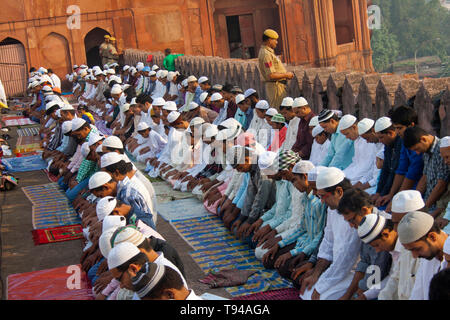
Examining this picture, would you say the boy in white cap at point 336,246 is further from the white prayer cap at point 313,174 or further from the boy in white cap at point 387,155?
the boy in white cap at point 387,155

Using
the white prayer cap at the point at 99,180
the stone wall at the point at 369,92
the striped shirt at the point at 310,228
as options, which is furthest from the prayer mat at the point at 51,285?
the stone wall at the point at 369,92

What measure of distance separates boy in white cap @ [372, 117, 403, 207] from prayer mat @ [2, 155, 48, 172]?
22.8 ft

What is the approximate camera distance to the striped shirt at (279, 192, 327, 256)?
5.45 m

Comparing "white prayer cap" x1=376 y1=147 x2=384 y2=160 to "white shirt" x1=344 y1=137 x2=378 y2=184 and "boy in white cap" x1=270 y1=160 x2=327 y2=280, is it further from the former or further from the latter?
"boy in white cap" x1=270 y1=160 x2=327 y2=280

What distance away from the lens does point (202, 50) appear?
26219 millimetres

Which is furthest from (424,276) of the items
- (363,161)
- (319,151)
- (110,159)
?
(319,151)

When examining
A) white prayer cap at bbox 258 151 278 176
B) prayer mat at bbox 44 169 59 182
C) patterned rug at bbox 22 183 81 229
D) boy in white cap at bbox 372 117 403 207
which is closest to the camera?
boy in white cap at bbox 372 117 403 207

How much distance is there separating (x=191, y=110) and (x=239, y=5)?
58.4 feet

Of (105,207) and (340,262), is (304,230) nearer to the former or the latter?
(340,262)

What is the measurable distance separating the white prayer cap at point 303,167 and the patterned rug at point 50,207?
3.50 meters

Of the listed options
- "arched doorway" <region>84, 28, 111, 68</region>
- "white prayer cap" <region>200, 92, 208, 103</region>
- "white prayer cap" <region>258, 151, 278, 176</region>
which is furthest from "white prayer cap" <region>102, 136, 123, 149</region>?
"arched doorway" <region>84, 28, 111, 68</region>

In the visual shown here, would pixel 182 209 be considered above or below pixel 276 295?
above

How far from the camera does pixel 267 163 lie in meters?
6.30

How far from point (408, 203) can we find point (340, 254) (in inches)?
37.0
